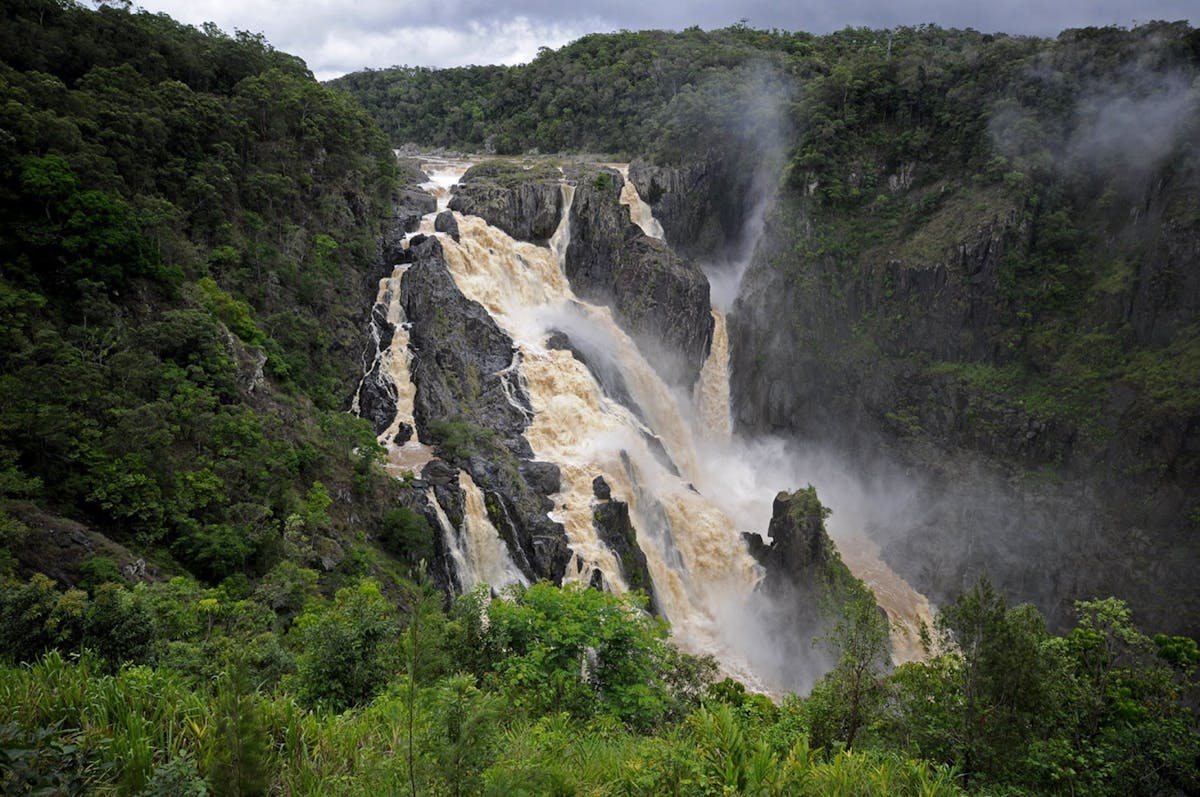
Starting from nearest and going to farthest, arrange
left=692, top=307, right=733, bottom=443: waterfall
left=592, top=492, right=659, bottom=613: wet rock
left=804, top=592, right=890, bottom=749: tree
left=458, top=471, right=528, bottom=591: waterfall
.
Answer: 1. left=804, top=592, right=890, bottom=749: tree
2. left=458, top=471, right=528, bottom=591: waterfall
3. left=592, top=492, right=659, bottom=613: wet rock
4. left=692, top=307, right=733, bottom=443: waterfall

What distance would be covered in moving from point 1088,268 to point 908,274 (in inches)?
331

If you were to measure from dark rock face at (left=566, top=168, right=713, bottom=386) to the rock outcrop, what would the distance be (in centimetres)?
158

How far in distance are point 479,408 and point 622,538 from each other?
334 inches

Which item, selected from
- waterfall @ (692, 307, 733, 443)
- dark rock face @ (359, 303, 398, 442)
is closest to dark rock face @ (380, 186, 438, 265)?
dark rock face @ (359, 303, 398, 442)

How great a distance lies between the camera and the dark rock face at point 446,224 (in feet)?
109

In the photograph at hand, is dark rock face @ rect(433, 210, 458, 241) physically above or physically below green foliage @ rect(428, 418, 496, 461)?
above

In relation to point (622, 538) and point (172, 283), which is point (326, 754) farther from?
point (172, 283)

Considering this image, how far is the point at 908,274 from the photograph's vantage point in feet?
121

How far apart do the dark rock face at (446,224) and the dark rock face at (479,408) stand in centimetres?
176

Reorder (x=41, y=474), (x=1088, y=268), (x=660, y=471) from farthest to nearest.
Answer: (x=1088, y=268)
(x=660, y=471)
(x=41, y=474)

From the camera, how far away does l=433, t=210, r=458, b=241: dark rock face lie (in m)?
33.3

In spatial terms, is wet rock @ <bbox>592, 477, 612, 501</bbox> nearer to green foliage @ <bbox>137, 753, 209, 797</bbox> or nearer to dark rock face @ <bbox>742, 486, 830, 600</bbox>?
dark rock face @ <bbox>742, 486, 830, 600</bbox>

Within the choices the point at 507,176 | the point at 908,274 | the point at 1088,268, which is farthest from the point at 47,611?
the point at 1088,268

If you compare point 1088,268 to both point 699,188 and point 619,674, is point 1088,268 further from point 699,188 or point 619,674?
point 619,674
